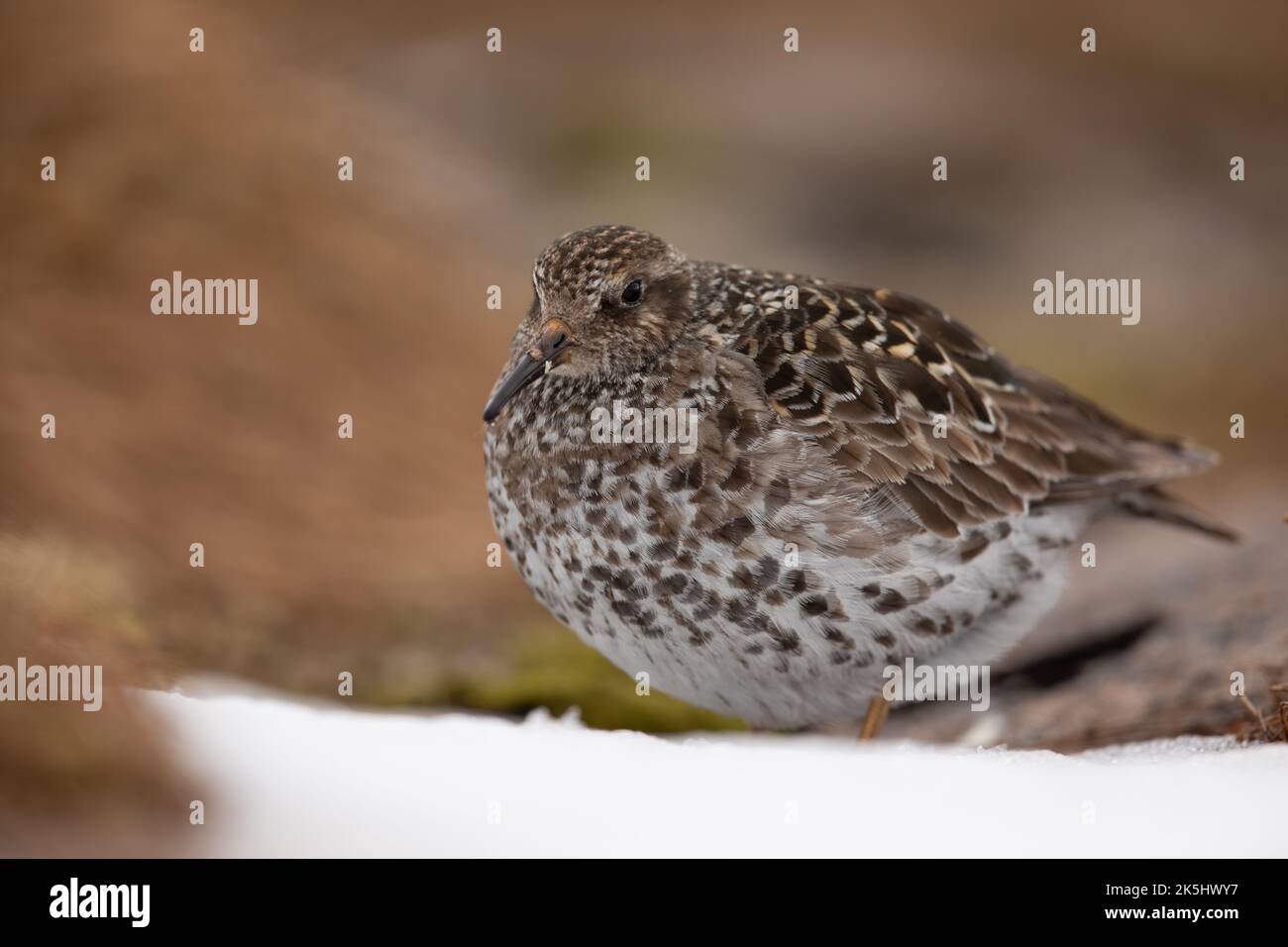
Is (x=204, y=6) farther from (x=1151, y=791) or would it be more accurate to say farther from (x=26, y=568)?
(x=1151, y=791)

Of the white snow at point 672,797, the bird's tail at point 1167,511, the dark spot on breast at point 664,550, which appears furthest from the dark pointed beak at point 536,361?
the bird's tail at point 1167,511

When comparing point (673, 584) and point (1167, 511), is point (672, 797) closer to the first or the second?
point (673, 584)

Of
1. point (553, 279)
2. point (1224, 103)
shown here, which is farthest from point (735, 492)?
point (1224, 103)

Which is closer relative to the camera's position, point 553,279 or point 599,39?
point 553,279

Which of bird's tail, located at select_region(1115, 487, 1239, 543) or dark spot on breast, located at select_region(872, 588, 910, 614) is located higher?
bird's tail, located at select_region(1115, 487, 1239, 543)

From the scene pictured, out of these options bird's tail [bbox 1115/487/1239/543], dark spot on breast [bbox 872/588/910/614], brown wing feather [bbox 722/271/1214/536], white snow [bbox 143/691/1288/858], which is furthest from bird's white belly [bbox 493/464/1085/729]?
bird's tail [bbox 1115/487/1239/543]

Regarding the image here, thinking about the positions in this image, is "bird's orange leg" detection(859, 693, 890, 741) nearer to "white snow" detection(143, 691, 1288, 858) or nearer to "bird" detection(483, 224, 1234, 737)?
"bird" detection(483, 224, 1234, 737)

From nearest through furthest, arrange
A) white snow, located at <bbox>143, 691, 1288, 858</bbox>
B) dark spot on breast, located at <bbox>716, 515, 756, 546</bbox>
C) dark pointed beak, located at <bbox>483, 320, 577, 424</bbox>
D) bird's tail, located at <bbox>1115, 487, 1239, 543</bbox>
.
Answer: white snow, located at <bbox>143, 691, 1288, 858</bbox>
dark spot on breast, located at <bbox>716, 515, 756, 546</bbox>
dark pointed beak, located at <bbox>483, 320, 577, 424</bbox>
bird's tail, located at <bbox>1115, 487, 1239, 543</bbox>
